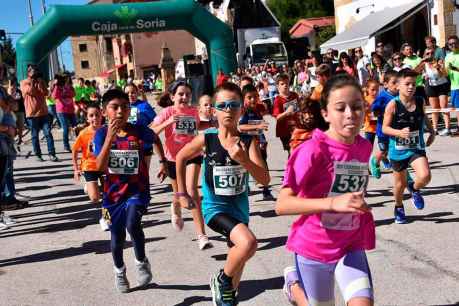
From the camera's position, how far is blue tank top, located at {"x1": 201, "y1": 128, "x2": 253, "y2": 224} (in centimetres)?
427

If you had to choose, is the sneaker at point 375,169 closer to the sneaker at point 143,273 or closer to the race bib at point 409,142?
the race bib at point 409,142

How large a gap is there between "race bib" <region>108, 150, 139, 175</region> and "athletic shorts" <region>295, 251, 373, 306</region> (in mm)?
1996

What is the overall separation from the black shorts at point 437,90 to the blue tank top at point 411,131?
6603mm

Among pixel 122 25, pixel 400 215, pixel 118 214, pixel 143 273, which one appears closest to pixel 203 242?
pixel 143 273

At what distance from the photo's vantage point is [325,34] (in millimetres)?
50906

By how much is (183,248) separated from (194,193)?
0.71 metres

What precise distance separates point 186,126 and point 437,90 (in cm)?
740

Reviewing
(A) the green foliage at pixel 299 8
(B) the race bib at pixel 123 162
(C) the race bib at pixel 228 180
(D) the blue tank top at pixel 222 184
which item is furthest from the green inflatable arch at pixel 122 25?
(A) the green foliage at pixel 299 8

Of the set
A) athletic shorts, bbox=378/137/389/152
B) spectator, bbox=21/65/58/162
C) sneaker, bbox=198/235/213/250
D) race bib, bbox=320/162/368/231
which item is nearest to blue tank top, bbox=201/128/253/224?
race bib, bbox=320/162/368/231

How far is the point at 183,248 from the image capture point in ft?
20.1

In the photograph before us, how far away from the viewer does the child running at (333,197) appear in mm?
2967

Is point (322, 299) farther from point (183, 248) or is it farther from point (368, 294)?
point (183, 248)

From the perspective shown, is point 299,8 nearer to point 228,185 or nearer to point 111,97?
point 111,97

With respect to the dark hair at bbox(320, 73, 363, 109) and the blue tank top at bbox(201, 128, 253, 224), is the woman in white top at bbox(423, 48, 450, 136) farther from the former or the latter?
the dark hair at bbox(320, 73, 363, 109)
